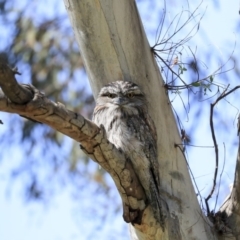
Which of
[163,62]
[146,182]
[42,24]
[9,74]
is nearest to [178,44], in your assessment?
[163,62]

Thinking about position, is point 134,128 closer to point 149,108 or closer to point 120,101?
point 149,108

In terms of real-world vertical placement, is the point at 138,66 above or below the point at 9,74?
above

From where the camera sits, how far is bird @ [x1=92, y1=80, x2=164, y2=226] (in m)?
3.47

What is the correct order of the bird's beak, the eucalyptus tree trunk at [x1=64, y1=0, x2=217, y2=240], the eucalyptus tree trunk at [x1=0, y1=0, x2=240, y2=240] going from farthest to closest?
1. the bird's beak
2. the eucalyptus tree trunk at [x1=64, y1=0, x2=217, y2=240]
3. the eucalyptus tree trunk at [x1=0, y1=0, x2=240, y2=240]

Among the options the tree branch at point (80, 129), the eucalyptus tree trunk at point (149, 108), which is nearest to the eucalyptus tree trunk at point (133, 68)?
the eucalyptus tree trunk at point (149, 108)

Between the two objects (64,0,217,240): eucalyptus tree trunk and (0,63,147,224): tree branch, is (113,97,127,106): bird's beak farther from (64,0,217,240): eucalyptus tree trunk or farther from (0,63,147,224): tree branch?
(0,63,147,224): tree branch

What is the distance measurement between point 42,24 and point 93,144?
4.26 m

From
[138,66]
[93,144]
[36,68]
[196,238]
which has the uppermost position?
[36,68]

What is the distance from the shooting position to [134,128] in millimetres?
3738

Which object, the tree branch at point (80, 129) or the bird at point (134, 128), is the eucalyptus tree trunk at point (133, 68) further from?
the tree branch at point (80, 129)

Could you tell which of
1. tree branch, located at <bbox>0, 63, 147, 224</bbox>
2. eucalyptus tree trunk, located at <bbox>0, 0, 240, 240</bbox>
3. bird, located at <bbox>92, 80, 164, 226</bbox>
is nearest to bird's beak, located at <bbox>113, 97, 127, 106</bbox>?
bird, located at <bbox>92, 80, 164, 226</bbox>

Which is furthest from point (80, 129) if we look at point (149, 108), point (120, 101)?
point (120, 101)

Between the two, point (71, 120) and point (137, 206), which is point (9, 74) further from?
point (137, 206)

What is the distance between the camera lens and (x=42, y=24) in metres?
7.18
